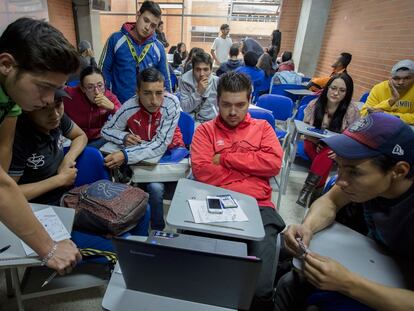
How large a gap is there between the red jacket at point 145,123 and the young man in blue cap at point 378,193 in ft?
4.58

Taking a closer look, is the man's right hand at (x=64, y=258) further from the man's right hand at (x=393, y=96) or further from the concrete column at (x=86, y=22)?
the concrete column at (x=86, y=22)

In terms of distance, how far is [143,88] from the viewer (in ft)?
6.57

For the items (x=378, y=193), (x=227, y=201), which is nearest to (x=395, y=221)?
(x=378, y=193)

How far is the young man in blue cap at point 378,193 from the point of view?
84 cm

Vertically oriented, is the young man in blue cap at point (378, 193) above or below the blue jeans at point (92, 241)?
above

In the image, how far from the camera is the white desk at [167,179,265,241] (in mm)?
1126

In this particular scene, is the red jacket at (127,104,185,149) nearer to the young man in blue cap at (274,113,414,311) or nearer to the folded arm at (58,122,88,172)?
the folded arm at (58,122,88,172)

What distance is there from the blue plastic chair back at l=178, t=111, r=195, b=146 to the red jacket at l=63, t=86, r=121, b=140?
0.61m

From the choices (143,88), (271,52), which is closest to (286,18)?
(271,52)

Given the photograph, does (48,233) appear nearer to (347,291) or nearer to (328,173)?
(347,291)

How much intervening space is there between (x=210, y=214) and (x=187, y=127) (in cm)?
125

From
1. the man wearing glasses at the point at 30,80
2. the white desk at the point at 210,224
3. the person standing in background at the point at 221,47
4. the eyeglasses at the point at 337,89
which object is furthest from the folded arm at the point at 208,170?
the person standing in background at the point at 221,47

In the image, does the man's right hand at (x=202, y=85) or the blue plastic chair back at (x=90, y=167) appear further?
the man's right hand at (x=202, y=85)

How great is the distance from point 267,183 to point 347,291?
86 cm
